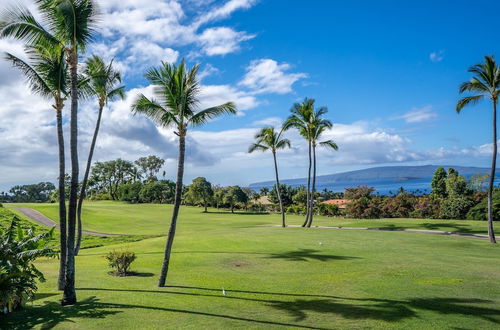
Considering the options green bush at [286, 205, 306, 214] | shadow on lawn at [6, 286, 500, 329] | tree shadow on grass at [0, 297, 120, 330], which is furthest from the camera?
green bush at [286, 205, 306, 214]

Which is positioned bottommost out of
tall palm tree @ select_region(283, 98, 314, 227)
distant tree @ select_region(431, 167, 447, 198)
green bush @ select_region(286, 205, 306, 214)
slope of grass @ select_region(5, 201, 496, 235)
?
slope of grass @ select_region(5, 201, 496, 235)

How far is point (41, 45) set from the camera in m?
12.7

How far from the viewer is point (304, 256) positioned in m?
19.7

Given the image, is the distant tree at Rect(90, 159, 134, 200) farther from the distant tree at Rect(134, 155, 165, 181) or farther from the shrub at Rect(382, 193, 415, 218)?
the shrub at Rect(382, 193, 415, 218)

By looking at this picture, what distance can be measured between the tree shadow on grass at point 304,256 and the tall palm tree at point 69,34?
1129cm

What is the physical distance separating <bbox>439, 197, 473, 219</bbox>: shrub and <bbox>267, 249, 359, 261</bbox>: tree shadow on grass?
32.9 metres

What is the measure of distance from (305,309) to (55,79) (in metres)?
12.3

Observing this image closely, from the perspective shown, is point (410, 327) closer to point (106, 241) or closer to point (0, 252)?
point (0, 252)

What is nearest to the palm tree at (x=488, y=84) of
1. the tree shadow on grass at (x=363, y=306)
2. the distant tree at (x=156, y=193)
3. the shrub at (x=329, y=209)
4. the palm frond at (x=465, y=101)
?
the palm frond at (x=465, y=101)

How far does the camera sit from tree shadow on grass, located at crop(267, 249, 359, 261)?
1897cm

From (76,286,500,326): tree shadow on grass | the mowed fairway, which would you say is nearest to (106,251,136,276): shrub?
the mowed fairway

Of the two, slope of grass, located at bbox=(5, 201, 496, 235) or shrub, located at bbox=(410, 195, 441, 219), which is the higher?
shrub, located at bbox=(410, 195, 441, 219)

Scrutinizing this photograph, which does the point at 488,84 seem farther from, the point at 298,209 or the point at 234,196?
the point at 234,196

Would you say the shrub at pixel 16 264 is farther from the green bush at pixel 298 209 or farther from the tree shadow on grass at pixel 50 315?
the green bush at pixel 298 209
